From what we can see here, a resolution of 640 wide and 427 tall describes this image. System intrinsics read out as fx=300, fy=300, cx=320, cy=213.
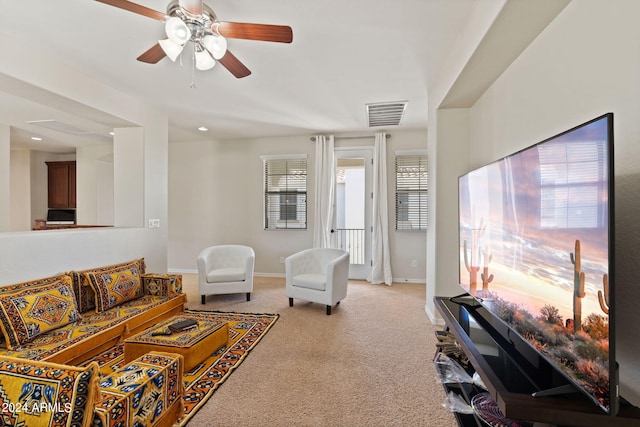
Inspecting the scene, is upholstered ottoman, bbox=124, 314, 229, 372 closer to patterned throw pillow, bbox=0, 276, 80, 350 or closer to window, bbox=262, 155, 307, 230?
patterned throw pillow, bbox=0, 276, 80, 350

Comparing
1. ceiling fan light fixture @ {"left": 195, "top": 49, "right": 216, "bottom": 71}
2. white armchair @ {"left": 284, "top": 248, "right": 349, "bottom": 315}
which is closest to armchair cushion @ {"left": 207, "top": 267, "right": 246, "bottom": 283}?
white armchair @ {"left": 284, "top": 248, "right": 349, "bottom": 315}

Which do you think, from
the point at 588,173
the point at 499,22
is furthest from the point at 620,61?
the point at 499,22

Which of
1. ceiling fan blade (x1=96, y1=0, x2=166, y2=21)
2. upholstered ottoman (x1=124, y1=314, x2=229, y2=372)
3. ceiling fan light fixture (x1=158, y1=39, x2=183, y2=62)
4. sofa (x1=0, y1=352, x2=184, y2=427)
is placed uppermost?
ceiling fan blade (x1=96, y1=0, x2=166, y2=21)

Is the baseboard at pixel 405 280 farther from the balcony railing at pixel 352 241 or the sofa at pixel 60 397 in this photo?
the sofa at pixel 60 397

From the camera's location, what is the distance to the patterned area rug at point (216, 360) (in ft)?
6.36

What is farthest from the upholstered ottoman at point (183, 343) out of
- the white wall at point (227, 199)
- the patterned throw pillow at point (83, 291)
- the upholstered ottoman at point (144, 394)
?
the white wall at point (227, 199)

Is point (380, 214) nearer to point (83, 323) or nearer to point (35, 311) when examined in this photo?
point (83, 323)

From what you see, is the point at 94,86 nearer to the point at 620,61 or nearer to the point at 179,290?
Answer: the point at 179,290

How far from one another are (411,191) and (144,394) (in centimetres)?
460

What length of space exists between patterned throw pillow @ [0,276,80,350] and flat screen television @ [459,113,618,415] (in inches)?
122

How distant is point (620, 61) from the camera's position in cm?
121

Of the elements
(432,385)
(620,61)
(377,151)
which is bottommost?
(432,385)

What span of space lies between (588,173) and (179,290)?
364 cm

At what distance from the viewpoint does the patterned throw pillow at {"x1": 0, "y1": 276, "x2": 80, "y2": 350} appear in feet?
6.73
